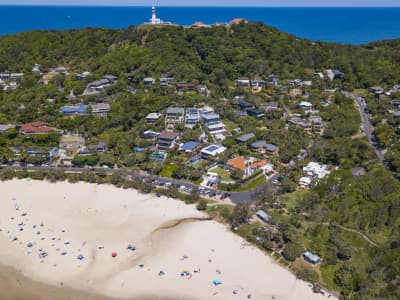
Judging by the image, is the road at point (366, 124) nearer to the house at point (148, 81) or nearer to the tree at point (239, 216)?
the tree at point (239, 216)

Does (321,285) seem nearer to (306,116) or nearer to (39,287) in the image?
(39,287)

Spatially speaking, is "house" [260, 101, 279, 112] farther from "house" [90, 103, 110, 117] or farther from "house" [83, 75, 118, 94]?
"house" [83, 75, 118, 94]

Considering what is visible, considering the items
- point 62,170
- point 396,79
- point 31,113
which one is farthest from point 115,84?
point 396,79

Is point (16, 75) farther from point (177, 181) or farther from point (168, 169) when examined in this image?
point (177, 181)

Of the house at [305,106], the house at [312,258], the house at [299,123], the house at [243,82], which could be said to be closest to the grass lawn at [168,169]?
the house at [312,258]

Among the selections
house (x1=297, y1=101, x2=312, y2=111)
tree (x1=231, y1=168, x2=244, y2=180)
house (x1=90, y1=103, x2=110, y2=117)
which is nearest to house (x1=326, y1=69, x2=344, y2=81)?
house (x1=297, y1=101, x2=312, y2=111)
